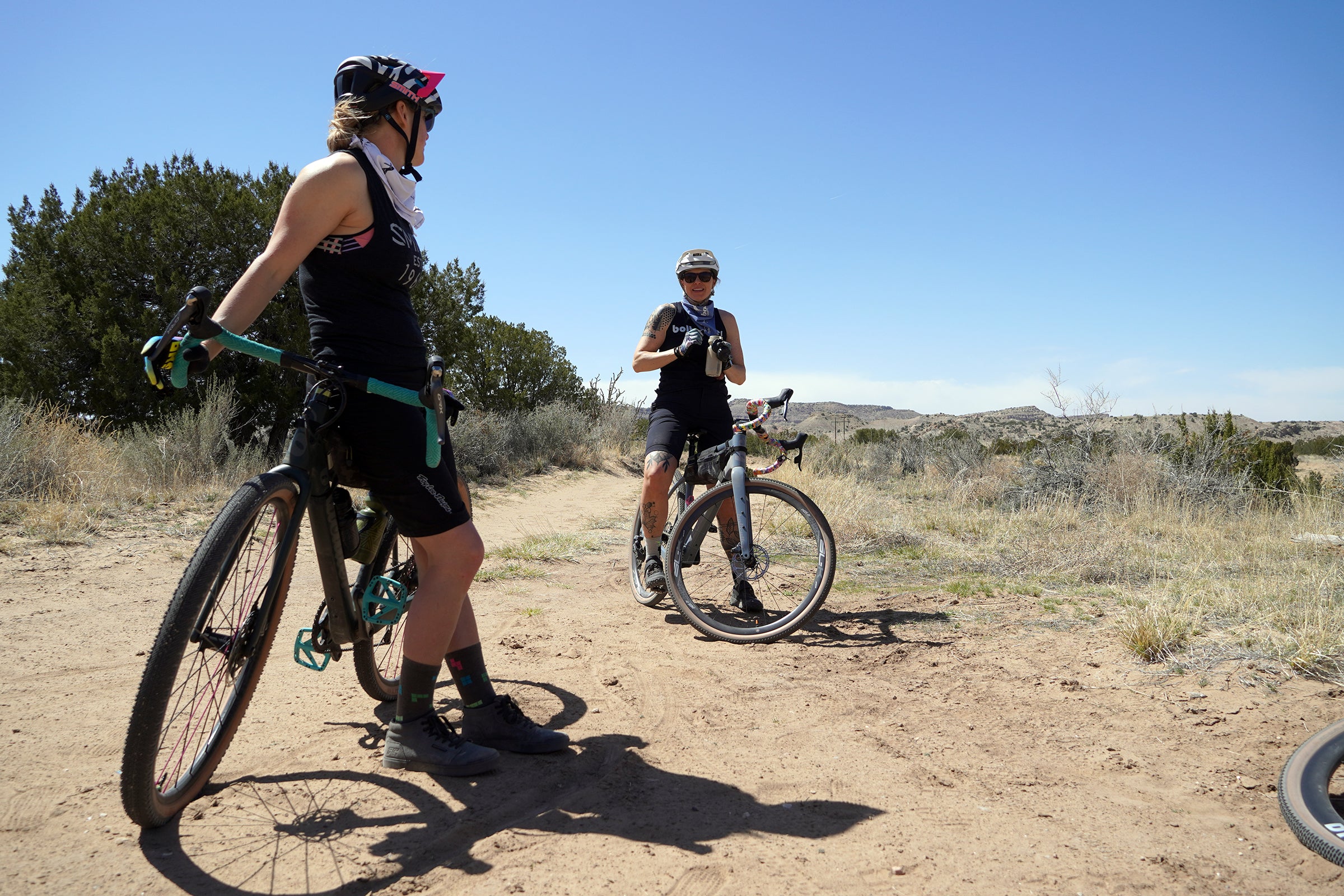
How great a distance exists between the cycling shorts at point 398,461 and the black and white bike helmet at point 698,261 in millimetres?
2717

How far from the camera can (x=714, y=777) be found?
255cm

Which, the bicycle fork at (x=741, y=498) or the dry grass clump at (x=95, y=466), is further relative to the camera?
the dry grass clump at (x=95, y=466)

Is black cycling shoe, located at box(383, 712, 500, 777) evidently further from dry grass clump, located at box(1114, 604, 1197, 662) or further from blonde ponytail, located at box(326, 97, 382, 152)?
dry grass clump, located at box(1114, 604, 1197, 662)

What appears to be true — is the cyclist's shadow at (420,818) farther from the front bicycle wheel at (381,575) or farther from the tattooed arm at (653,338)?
the tattooed arm at (653,338)

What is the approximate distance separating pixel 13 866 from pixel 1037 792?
2820mm

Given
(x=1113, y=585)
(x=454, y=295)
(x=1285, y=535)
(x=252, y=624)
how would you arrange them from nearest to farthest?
(x=252, y=624)
(x=1113, y=585)
(x=1285, y=535)
(x=454, y=295)

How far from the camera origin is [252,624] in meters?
2.19

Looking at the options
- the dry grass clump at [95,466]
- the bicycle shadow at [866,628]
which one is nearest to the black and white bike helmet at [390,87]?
the bicycle shadow at [866,628]

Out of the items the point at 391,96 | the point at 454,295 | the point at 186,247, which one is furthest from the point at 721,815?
the point at 454,295

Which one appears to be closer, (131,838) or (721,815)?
(131,838)

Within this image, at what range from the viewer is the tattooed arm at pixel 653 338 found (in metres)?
4.70

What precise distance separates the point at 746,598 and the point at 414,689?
238 centimetres

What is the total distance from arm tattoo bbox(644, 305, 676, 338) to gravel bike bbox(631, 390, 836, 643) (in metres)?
0.67

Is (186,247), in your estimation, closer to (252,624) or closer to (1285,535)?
(252,624)
